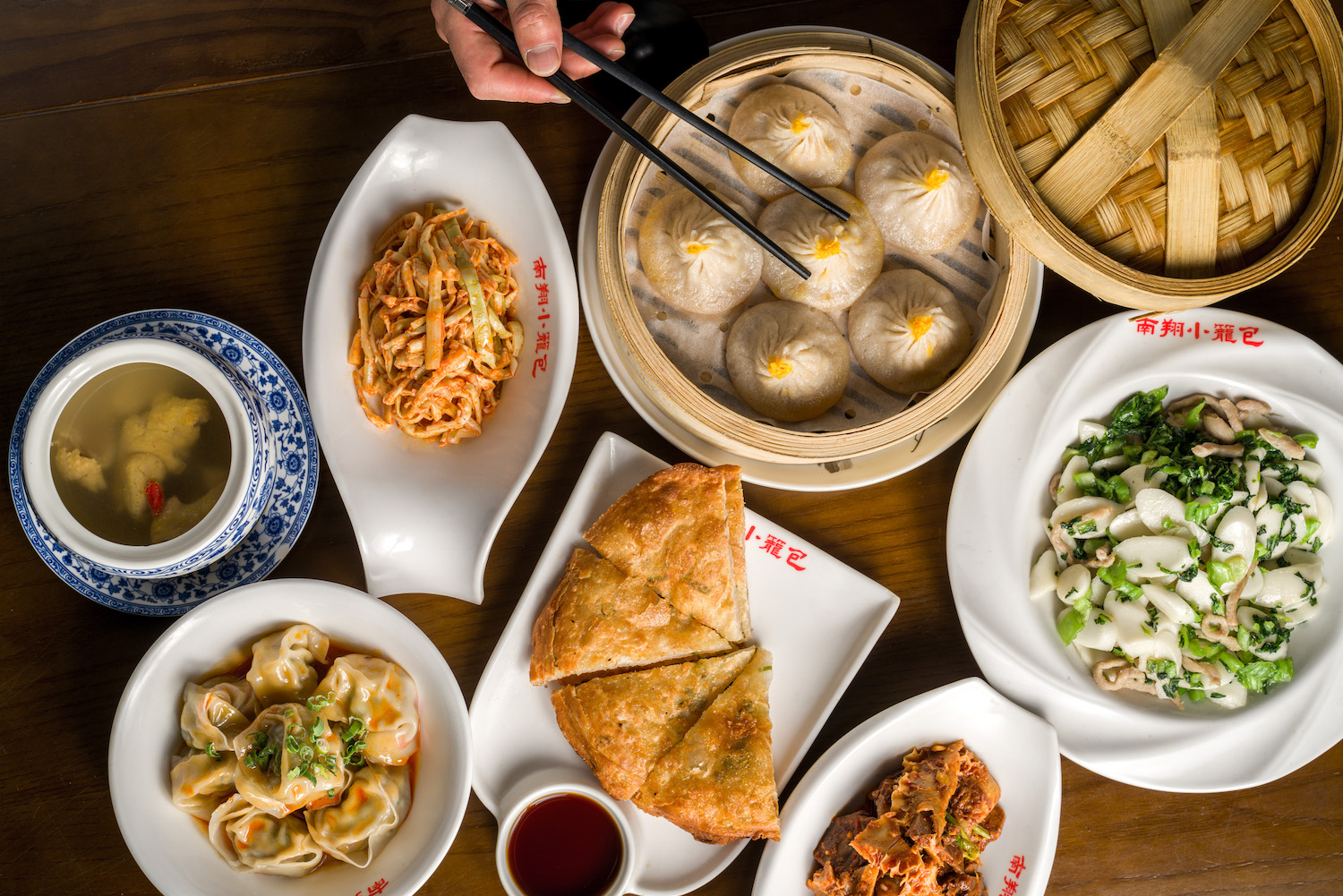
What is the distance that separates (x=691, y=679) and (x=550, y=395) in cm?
81

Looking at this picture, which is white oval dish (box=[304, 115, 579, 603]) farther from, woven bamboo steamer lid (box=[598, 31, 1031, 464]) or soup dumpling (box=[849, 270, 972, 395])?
soup dumpling (box=[849, 270, 972, 395])

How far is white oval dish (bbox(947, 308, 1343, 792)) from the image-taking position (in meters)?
2.02

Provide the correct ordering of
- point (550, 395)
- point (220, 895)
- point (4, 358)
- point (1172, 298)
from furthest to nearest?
1. point (4, 358)
2. point (550, 395)
3. point (220, 895)
4. point (1172, 298)

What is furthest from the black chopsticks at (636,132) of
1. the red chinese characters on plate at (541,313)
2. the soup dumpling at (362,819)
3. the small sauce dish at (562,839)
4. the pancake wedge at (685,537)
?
the soup dumpling at (362,819)

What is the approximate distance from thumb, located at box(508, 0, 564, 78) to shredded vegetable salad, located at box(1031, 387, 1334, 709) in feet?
5.25

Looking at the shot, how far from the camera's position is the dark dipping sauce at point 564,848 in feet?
6.55

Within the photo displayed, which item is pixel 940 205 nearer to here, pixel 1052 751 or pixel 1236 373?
pixel 1236 373

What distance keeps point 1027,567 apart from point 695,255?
118 centimetres

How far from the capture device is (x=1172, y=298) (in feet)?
5.38

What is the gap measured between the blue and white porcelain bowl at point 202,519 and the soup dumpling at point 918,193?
1566mm

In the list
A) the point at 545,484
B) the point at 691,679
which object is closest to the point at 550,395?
the point at 545,484

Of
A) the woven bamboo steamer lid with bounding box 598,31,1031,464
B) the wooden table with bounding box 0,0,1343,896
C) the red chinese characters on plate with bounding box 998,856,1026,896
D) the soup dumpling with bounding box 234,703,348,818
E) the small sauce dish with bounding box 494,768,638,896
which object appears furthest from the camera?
the wooden table with bounding box 0,0,1343,896

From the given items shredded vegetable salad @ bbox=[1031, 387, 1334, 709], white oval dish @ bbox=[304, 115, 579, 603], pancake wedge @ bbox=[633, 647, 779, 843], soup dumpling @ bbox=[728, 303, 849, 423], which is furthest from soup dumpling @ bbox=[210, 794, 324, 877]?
shredded vegetable salad @ bbox=[1031, 387, 1334, 709]

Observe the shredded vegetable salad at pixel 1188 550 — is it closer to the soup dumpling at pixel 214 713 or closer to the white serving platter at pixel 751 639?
the white serving platter at pixel 751 639
